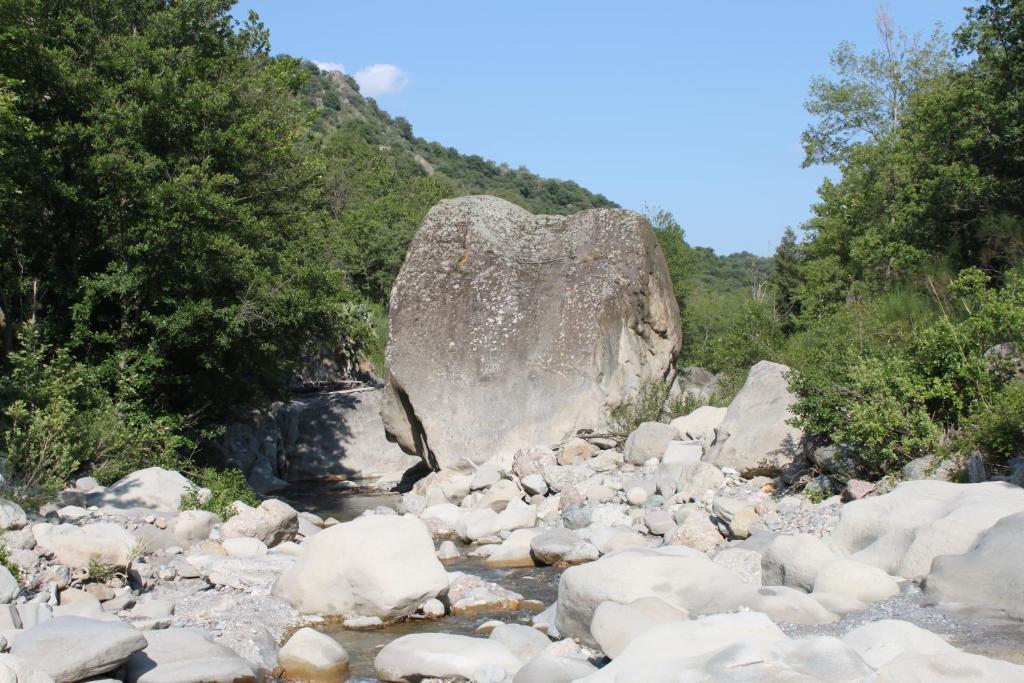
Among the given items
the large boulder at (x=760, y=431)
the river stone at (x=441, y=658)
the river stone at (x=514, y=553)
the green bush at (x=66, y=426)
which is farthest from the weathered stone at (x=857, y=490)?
the green bush at (x=66, y=426)

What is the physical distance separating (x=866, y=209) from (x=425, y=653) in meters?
23.1

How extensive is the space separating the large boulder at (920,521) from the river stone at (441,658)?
3.65 m

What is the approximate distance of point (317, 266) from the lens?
724 inches

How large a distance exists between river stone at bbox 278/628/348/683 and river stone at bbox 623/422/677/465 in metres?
8.82

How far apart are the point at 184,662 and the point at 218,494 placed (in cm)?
644

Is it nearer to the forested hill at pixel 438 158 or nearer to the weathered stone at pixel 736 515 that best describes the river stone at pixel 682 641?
the weathered stone at pixel 736 515

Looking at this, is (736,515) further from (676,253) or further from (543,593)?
(676,253)

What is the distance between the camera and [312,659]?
26.7 ft

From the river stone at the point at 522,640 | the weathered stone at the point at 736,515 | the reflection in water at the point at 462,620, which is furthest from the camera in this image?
the weathered stone at the point at 736,515

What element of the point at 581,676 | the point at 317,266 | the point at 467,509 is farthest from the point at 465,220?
the point at 581,676

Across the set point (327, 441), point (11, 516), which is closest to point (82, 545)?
point (11, 516)

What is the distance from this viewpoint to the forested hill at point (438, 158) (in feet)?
271

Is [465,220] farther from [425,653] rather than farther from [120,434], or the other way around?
[425,653]

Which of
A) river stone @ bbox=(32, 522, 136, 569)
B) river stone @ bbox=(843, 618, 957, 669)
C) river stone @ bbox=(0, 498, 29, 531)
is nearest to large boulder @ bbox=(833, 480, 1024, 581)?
river stone @ bbox=(843, 618, 957, 669)
